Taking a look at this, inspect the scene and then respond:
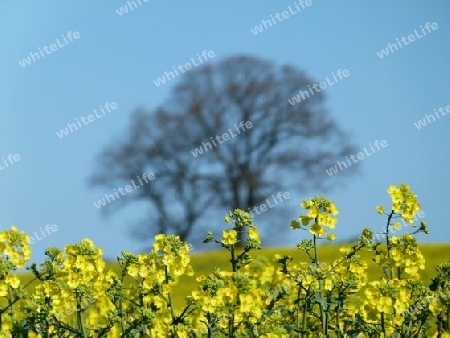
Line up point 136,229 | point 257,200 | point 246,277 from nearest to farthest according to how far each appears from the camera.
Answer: point 246,277, point 257,200, point 136,229

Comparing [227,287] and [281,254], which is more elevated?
[281,254]

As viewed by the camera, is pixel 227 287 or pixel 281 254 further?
pixel 281 254

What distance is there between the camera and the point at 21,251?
4578 millimetres

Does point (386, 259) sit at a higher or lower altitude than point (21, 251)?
lower

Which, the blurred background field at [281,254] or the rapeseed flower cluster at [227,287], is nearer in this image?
the rapeseed flower cluster at [227,287]

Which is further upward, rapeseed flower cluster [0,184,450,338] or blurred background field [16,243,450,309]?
blurred background field [16,243,450,309]

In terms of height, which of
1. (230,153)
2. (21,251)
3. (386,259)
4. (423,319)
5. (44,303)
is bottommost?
(423,319)

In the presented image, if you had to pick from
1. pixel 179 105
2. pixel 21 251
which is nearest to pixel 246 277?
pixel 21 251

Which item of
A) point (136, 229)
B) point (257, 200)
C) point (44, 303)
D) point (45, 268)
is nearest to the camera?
point (44, 303)

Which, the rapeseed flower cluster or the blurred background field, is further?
the blurred background field

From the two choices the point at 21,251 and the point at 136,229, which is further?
the point at 136,229

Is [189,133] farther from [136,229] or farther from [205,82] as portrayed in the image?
[136,229]

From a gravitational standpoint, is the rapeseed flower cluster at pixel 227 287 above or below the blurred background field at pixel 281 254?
below

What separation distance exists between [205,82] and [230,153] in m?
2.25
